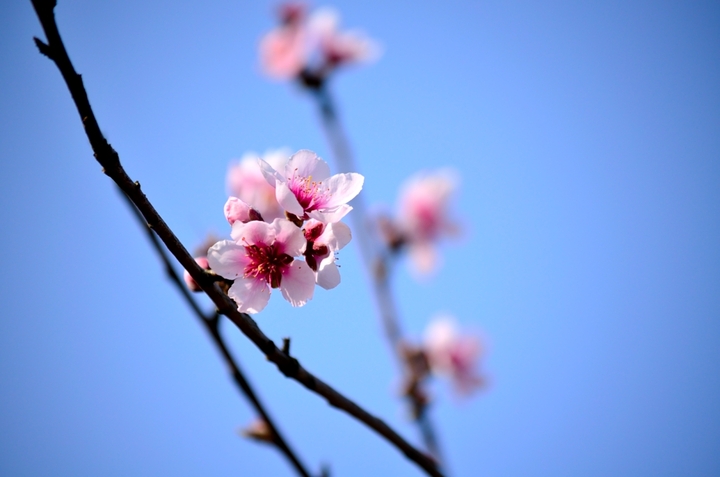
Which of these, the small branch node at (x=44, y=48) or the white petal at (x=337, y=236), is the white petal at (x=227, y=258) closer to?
the white petal at (x=337, y=236)

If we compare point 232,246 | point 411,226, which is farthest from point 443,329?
point 232,246

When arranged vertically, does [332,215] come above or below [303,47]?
below

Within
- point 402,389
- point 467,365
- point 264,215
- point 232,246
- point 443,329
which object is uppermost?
point 443,329

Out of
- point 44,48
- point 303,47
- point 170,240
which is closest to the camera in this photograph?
point 44,48

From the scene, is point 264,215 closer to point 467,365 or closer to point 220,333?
point 220,333

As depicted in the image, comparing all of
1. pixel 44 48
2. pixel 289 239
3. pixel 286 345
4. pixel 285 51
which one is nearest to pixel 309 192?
pixel 289 239

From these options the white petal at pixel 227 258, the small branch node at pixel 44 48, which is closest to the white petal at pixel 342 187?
the white petal at pixel 227 258

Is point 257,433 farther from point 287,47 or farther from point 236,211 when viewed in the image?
point 287,47
